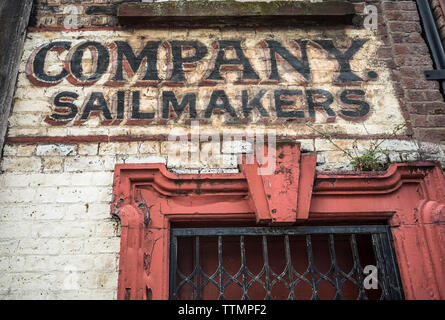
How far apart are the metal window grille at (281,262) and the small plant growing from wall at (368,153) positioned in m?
0.43

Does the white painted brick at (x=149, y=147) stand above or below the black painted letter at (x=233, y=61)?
below

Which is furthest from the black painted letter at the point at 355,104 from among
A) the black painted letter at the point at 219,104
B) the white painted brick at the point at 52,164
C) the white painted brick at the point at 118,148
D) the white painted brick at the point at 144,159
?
the white painted brick at the point at 52,164

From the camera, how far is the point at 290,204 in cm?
288

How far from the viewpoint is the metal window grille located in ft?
9.36

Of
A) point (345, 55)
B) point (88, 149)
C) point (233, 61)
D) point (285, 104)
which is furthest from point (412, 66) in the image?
point (88, 149)

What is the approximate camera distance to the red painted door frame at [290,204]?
9.13 feet

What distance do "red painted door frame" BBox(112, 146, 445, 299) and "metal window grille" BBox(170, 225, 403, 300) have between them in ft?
0.29

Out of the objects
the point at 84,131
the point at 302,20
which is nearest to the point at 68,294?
the point at 84,131

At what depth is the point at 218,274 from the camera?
2928 mm

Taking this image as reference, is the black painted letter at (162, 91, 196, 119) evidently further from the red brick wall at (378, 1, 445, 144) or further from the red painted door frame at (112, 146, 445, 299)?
the red brick wall at (378, 1, 445, 144)

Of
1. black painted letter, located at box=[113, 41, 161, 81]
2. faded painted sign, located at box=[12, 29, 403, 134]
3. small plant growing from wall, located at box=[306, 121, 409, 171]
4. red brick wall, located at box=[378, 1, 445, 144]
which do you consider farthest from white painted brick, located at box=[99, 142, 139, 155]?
red brick wall, located at box=[378, 1, 445, 144]

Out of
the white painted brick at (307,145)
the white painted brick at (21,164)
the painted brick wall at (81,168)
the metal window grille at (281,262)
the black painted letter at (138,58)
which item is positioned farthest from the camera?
the black painted letter at (138,58)

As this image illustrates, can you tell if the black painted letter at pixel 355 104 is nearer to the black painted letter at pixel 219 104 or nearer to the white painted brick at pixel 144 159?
the black painted letter at pixel 219 104
